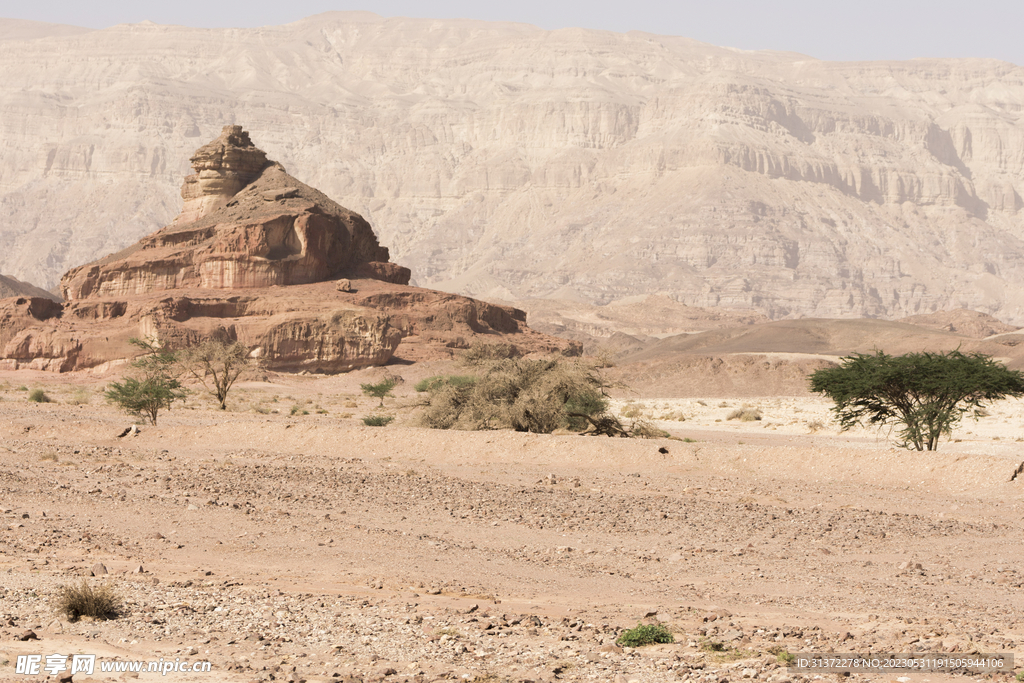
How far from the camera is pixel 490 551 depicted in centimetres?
1464

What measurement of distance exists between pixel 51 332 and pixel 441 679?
6077 cm

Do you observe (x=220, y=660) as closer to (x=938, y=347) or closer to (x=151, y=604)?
(x=151, y=604)

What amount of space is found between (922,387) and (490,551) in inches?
657

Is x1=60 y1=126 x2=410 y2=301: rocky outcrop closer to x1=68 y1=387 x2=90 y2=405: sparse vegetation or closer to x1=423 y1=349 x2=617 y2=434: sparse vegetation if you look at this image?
x1=68 y1=387 x2=90 y2=405: sparse vegetation

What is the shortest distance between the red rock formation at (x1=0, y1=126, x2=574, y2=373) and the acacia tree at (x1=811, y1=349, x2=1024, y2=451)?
136ft

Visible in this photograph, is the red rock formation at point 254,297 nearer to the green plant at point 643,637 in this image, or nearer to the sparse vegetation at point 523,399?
the sparse vegetation at point 523,399

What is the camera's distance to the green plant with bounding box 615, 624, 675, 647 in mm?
9711

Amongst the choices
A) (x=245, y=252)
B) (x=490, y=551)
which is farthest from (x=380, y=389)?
(x=490, y=551)

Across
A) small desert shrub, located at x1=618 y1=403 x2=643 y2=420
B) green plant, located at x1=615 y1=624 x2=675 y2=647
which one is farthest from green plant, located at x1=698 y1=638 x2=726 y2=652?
small desert shrub, located at x1=618 y1=403 x2=643 y2=420

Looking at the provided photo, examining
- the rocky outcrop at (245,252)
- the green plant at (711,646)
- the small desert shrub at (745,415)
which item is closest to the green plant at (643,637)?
the green plant at (711,646)

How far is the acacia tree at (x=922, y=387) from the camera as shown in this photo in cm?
2738

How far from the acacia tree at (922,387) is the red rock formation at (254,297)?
1636 inches

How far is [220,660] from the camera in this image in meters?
8.95

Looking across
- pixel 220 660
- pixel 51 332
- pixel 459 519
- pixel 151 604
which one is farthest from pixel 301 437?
pixel 51 332
